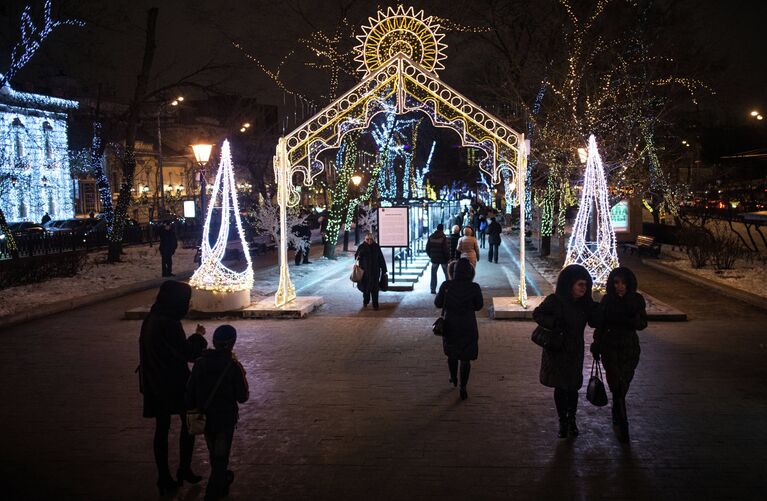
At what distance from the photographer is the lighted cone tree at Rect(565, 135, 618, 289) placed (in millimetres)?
14922

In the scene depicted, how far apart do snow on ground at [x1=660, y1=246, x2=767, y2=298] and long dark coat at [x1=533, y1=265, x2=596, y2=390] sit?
1000 centimetres

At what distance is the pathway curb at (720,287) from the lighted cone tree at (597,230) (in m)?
2.60

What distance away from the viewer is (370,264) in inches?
544

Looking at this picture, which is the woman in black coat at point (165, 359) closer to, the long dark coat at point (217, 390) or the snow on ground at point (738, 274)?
the long dark coat at point (217, 390)

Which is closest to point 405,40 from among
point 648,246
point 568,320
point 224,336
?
point 568,320

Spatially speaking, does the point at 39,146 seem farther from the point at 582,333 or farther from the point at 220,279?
the point at 582,333

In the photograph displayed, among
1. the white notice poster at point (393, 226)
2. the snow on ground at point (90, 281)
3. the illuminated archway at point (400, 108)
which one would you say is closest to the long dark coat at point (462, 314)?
the illuminated archway at point (400, 108)

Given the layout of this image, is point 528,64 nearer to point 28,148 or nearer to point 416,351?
point 416,351

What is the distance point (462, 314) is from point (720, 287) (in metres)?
11.0

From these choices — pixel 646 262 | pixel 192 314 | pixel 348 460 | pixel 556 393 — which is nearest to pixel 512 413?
pixel 556 393

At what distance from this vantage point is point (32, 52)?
795 inches

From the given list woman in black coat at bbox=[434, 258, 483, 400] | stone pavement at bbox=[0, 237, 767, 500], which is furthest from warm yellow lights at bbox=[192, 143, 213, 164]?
woman in black coat at bbox=[434, 258, 483, 400]

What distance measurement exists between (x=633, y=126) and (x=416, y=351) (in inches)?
625

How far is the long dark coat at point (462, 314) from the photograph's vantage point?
7.46 meters
